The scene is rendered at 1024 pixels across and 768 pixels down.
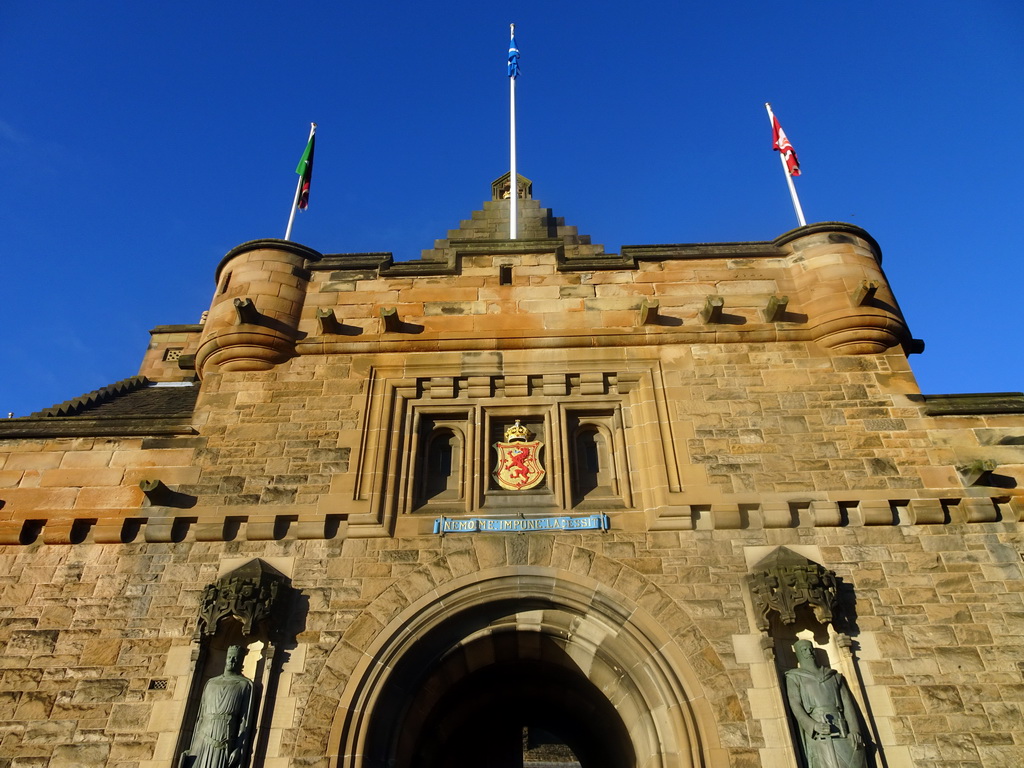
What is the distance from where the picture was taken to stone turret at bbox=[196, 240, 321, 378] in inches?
372

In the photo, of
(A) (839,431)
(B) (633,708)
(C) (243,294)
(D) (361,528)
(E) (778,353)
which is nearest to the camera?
(B) (633,708)

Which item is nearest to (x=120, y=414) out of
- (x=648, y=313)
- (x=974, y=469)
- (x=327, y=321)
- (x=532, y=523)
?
(x=327, y=321)

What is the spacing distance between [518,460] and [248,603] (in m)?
3.32

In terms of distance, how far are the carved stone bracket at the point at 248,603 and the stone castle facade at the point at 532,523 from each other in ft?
0.11

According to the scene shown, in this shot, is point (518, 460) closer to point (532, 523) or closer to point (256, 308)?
point (532, 523)

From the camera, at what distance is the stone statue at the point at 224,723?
6.59 m

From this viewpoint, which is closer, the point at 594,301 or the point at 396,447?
the point at 396,447

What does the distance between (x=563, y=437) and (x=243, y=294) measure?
4875mm

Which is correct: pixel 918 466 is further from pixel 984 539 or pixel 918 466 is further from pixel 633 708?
pixel 633 708

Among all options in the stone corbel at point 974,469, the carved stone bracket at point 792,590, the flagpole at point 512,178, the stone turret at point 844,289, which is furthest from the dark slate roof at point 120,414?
the stone corbel at point 974,469

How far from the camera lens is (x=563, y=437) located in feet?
28.8

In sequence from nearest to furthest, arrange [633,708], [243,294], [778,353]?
1. [633,708]
2. [778,353]
3. [243,294]

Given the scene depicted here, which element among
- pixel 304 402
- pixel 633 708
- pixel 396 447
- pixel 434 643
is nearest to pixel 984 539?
pixel 633 708

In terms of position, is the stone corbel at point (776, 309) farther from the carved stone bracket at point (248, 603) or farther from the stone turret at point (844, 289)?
the carved stone bracket at point (248, 603)
